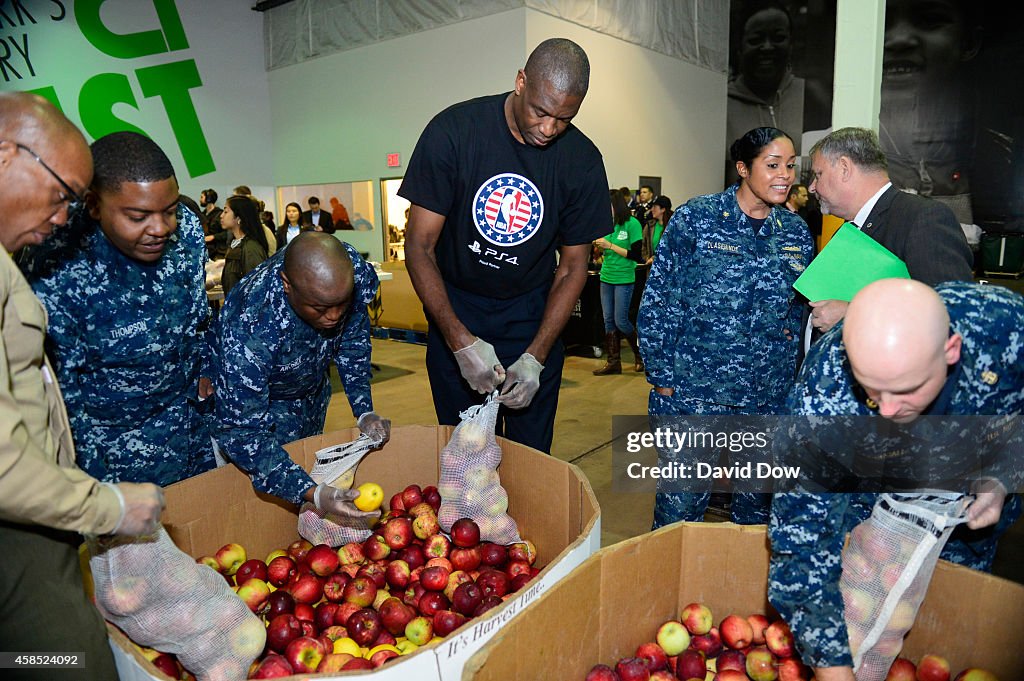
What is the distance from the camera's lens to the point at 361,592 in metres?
1.83

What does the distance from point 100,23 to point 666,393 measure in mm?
10212

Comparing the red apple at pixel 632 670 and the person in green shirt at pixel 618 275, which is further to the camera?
the person in green shirt at pixel 618 275

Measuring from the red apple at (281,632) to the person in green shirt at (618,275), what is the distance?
4.87 m

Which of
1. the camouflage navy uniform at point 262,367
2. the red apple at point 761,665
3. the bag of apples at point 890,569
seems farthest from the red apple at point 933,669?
the camouflage navy uniform at point 262,367

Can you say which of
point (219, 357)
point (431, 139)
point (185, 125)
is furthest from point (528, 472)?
point (185, 125)

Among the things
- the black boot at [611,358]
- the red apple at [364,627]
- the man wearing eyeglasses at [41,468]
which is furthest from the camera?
the black boot at [611,358]

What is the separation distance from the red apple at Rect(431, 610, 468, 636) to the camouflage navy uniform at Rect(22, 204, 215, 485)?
94 centimetres

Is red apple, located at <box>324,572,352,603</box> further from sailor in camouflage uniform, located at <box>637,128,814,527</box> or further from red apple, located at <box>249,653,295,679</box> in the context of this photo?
sailor in camouflage uniform, located at <box>637,128,814,527</box>

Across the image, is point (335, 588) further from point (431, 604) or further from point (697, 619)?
point (697, 619)

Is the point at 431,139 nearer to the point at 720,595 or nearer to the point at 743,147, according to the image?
the point at 743,147

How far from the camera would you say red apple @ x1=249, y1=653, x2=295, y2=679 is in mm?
1444

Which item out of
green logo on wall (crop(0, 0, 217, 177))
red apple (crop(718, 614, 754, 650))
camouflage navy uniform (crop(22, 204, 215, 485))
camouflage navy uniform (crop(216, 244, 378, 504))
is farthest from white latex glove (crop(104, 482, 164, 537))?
green logo on wall (crop(0, 0, 217, 177))

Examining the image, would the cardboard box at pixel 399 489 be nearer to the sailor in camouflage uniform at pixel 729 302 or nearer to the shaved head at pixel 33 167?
the sailor in camouflage uniform at pixel 729 302

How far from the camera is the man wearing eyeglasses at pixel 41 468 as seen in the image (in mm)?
1052
